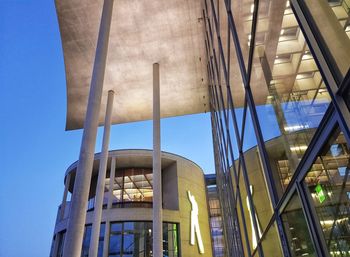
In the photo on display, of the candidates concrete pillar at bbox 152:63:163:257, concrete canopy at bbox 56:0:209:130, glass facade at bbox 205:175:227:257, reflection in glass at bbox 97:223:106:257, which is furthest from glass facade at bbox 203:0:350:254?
glass facade at bbox 205:175:227:257

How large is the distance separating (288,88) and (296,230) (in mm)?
1573

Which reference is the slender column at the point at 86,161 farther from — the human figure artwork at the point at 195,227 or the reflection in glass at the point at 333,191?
the human figure artwork at the point at 195,227

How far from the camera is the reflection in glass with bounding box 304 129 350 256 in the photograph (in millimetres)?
1876

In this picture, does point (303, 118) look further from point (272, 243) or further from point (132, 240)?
point (132, 240)

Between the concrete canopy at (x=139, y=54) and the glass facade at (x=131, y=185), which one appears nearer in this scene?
the concrete canopy at (x=139, y=54)

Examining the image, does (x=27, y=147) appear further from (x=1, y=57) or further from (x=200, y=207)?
(x=200, y=207)

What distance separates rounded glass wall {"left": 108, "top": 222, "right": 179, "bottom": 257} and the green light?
87.9 feet

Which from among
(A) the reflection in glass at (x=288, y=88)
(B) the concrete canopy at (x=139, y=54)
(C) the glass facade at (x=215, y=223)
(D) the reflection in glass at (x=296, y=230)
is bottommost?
(D) the reflection in glass at (x=296, y=230)

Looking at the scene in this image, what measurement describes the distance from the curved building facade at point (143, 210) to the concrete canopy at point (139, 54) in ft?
19.9

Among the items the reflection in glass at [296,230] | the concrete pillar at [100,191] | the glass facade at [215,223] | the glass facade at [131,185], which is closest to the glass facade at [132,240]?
the glass facade at [131,185]

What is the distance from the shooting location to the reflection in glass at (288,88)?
83.4 inches

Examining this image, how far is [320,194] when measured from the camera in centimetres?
235

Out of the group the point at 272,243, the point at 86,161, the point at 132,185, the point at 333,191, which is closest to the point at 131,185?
the point at 132,185

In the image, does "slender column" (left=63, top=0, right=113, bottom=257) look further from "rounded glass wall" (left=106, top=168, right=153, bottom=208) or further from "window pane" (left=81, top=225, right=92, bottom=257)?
"rounded glass wall" (left=106, top=168, right=153, bottom=208)
